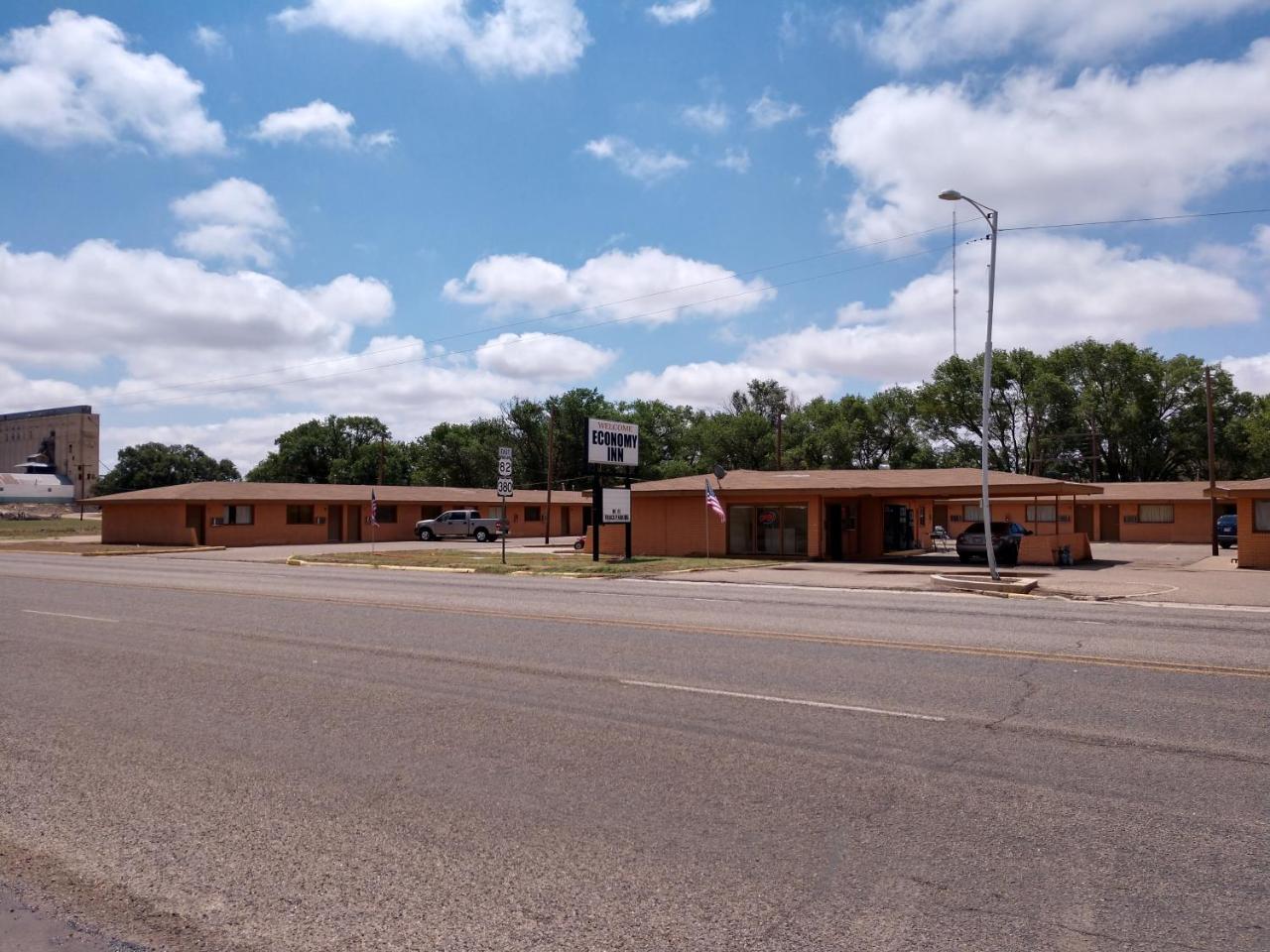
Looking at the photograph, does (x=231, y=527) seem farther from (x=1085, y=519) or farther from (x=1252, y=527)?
(x=1085, y=519)

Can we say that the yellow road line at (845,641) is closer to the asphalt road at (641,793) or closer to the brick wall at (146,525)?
the asphalt road at (641,793)

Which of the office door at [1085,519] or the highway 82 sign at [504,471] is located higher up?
the highway 82 sign at [504,471]

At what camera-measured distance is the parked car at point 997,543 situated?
3288 cm

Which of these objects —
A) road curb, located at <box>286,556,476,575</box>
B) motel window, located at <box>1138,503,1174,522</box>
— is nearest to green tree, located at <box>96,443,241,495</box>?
road curb, located at <box>286,556,476,575</box>

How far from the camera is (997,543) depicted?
32.9 meters

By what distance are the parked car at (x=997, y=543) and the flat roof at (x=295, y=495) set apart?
113 ft

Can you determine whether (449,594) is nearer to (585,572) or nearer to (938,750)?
(585,572)

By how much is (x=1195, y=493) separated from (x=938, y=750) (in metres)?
52.1

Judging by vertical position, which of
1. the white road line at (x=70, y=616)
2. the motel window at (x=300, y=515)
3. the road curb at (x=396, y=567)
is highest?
the motel window at (x=300, y=515)

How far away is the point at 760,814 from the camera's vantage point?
573cm

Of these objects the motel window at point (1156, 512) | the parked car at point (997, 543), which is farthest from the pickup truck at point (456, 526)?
the motel window at point (1156, 512)

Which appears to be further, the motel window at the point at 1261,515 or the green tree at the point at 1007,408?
the green tree at the point at 1007,408

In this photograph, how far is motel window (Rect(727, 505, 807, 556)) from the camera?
3703 centimetres

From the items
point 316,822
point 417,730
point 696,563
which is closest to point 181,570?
point 696,563
